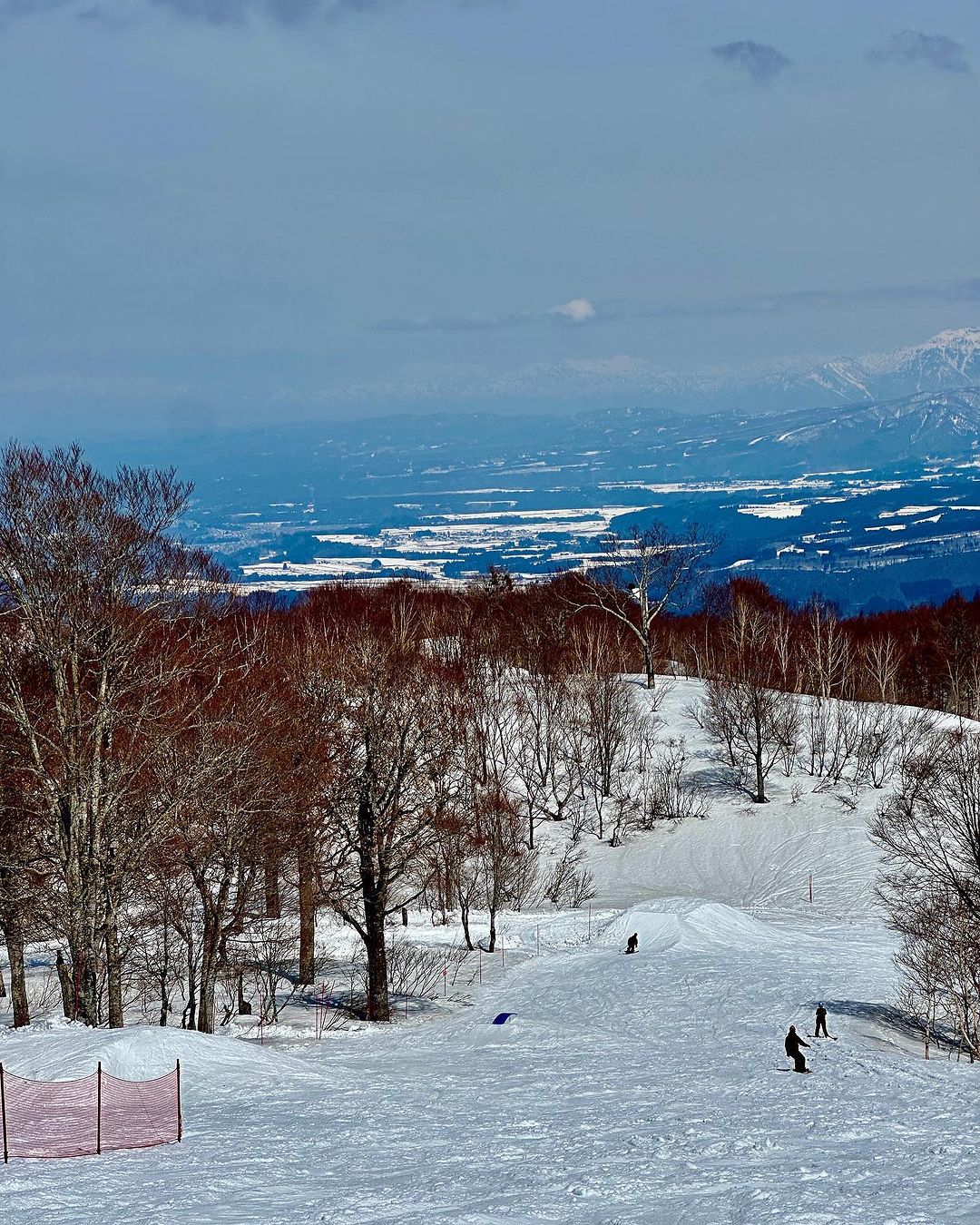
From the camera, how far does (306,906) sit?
35.9 metres

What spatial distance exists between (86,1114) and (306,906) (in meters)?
14.5

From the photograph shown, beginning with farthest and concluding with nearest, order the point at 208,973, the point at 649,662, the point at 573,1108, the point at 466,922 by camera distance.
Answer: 1. the point at 649,662
2. the point at 466,922
3. the point at 208,973
4. the point at 573,1108

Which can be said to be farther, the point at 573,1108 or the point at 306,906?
the point at 306,906

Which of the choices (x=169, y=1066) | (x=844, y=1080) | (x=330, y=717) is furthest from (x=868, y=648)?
(x=169, y=1066)

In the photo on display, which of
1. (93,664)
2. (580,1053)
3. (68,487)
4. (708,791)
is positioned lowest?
(580,1053)

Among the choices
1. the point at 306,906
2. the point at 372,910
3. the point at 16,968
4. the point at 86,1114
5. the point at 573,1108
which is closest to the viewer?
the point at 86,1114

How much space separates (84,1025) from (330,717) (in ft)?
39.3

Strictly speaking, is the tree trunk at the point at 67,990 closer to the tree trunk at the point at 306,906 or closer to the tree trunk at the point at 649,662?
the tree trunk at the point at 306,906

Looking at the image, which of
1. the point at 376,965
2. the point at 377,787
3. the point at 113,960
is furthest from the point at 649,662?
the point at 113,960

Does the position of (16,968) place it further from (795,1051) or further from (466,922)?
(795,1051)

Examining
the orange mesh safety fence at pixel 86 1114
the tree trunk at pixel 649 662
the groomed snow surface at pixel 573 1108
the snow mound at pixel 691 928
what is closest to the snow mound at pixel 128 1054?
the groomed snow surface at pixel 573 1108

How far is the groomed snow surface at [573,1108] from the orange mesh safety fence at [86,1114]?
411 mm

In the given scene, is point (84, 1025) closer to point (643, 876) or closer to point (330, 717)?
point (330, 717)

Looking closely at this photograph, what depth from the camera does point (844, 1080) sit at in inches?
1000
